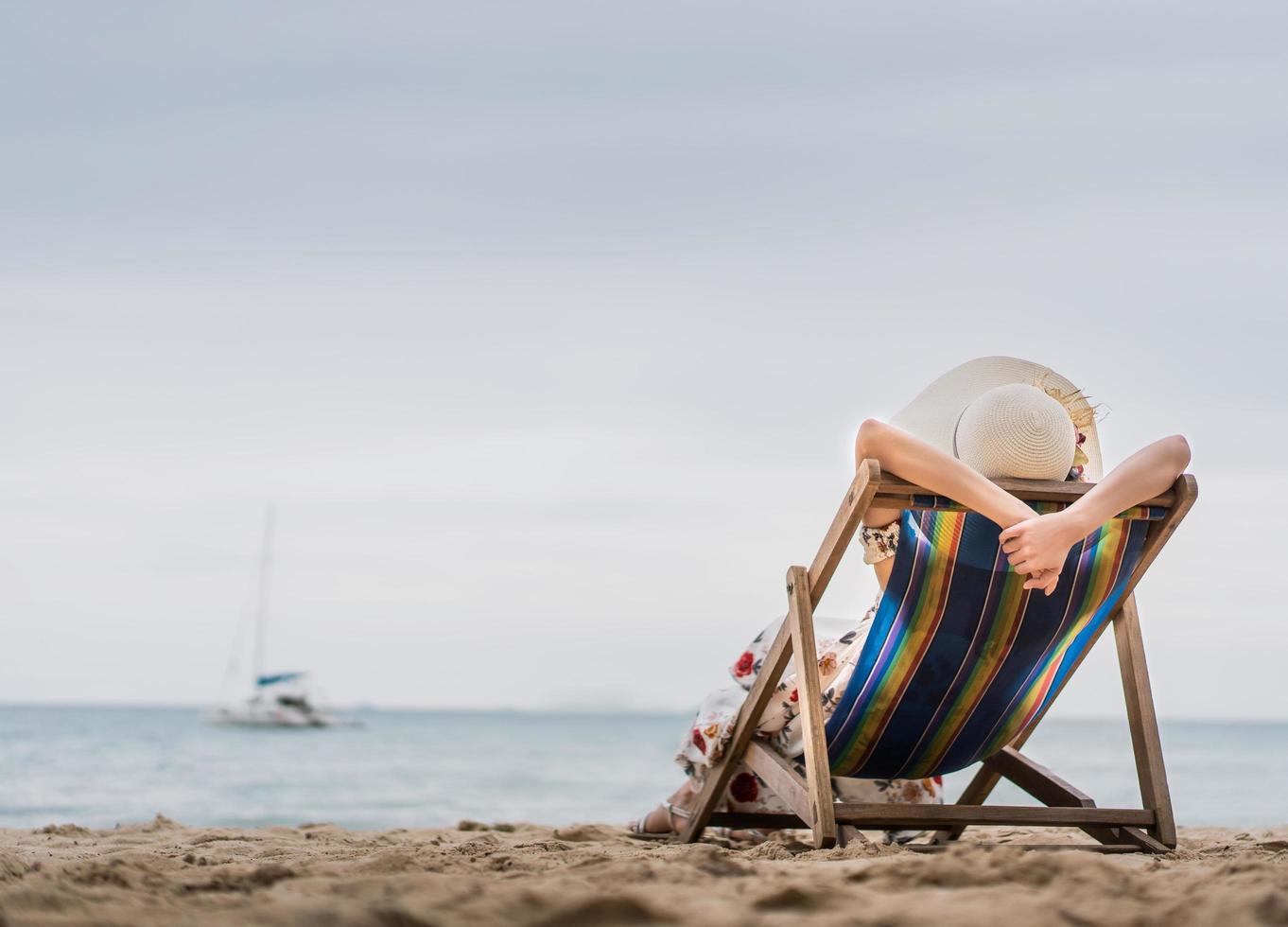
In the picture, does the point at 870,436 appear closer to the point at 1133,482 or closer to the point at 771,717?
the point at 1133,482

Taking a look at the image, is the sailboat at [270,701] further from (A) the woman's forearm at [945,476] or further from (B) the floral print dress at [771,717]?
(A) the woman's forearm at [945,476]

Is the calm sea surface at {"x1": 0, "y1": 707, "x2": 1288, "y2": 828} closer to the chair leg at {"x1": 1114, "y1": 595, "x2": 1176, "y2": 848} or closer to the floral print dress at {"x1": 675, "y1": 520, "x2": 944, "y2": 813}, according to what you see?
the floral print dress at {"x1": 675, "y1": 520, "x2": 944, "y2": 813}

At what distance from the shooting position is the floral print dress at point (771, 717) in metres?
3.12

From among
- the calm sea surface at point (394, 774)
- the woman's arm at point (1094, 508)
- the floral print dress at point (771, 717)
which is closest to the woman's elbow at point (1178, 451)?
the woman's arm at point (1094, 508)

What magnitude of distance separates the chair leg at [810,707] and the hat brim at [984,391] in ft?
1.83

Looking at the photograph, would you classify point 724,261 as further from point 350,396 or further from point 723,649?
point 723,649

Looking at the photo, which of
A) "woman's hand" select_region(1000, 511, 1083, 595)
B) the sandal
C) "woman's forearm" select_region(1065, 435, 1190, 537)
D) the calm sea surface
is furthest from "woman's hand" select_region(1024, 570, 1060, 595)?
the calm sea surface

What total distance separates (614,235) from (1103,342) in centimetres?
633

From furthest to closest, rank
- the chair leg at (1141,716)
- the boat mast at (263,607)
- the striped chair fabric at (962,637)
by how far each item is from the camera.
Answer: the boat mast at (263,607) < the chair leg at (1141,716) < the striped chair fabric at (962,637)

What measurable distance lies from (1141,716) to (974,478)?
91 cm

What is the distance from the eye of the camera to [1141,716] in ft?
9.64

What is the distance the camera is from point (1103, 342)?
44.8 ft

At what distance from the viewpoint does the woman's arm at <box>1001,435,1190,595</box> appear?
2520 millimetres

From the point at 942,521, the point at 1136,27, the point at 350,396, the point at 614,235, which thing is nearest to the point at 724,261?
the point at 614,235
